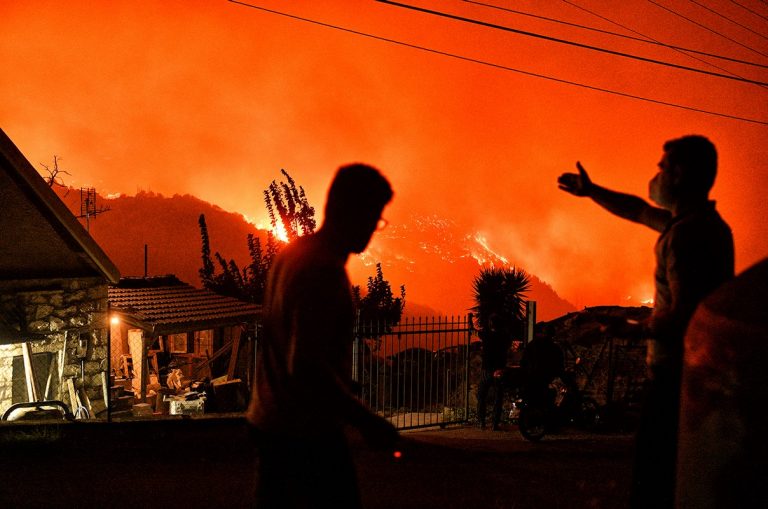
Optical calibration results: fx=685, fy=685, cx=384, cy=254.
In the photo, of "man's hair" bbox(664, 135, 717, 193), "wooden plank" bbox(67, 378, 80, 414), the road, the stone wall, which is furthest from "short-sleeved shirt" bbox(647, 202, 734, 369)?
"wooden plank" bbox(67, 378, 80, 414)

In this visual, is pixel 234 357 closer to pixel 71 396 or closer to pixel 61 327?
pixel 71 396

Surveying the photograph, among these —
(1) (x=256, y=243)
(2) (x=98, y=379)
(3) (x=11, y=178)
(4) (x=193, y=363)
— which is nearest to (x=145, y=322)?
(2) (x=98, y=379)

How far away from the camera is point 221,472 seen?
6004mm

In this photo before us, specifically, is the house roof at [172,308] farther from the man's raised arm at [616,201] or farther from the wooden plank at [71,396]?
the man's raised arm at [616,201]

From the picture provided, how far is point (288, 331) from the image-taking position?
2.29m

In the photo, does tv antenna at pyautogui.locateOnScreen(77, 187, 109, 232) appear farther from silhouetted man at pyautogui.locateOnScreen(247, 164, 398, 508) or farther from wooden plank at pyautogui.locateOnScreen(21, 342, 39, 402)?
silhouetted man at pyautogui.locateOnScreen(247, 164, 398, 508)

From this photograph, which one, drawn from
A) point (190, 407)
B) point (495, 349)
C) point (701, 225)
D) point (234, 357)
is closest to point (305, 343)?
point (701, 225)

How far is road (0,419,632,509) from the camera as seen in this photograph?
17.4ft

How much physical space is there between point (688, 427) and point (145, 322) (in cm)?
1129

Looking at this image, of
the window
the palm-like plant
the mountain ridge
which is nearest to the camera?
the palm-like plant

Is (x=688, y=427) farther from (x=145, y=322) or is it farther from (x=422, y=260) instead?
(x=422, y=260)

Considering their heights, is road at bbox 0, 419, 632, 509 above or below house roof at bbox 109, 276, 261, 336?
below

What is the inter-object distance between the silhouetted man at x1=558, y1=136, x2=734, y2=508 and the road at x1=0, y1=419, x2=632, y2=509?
2.54 meters

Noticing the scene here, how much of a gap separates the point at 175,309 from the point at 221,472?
8594mm
